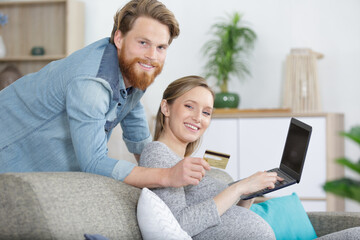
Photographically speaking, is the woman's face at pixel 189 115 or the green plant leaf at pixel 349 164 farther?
the woman's face at pixel 189 115

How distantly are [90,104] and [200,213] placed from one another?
0.42 meters

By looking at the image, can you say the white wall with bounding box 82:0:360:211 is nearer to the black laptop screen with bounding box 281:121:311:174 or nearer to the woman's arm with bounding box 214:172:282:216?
the black laptop screen with bounding box 281:121:311:174

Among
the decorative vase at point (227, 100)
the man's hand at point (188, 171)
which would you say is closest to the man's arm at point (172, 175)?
the man's hand at point (188, 171)

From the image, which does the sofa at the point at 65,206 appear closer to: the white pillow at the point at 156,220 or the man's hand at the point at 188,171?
the white pillow at the point at 156,220

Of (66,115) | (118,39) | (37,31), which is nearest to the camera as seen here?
(66,115)

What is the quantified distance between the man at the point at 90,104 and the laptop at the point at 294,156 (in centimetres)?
33

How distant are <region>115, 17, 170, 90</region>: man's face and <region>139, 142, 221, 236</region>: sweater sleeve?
0.92ft

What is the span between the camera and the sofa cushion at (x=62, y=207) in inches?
38.4

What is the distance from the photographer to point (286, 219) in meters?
1.87

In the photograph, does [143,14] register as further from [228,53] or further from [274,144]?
[228,53]

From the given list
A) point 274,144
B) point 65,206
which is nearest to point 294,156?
point 65,206

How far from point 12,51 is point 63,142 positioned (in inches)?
135

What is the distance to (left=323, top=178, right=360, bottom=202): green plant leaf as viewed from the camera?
29cm

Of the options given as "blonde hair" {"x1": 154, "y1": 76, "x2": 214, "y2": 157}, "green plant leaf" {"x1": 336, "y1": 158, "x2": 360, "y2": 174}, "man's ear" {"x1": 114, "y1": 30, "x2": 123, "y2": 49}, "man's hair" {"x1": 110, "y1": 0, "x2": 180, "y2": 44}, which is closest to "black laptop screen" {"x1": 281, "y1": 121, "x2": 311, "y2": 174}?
"blonde hair" {"x1": 154, "y1": 76, "x2": 214, "y2": 157}
